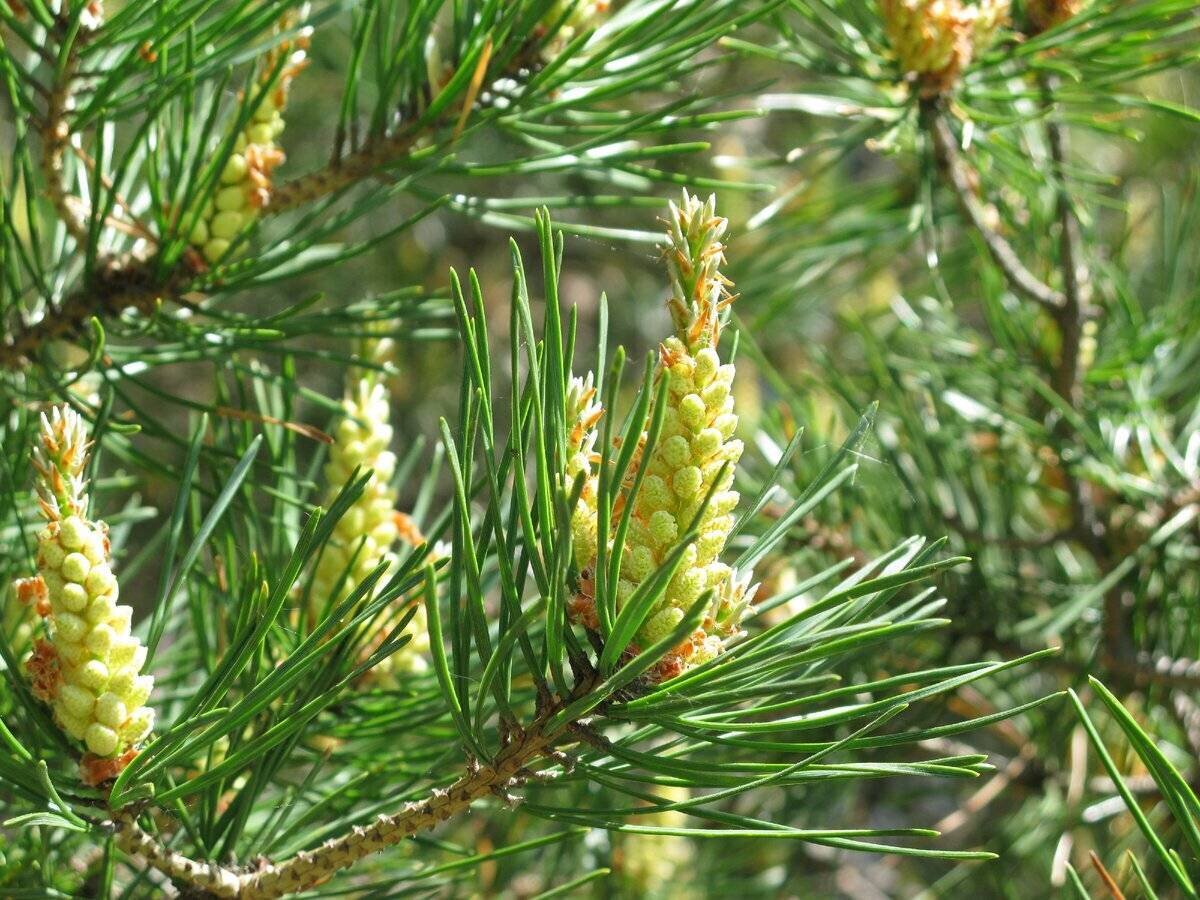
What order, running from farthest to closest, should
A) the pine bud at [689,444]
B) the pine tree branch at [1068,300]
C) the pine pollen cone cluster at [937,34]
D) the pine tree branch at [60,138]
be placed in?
the pine tree branch at [1068,300] → the pine pollen cone cluster at [937,34] → the pine tree branch at [60,138] → the pine bud at [689,444]

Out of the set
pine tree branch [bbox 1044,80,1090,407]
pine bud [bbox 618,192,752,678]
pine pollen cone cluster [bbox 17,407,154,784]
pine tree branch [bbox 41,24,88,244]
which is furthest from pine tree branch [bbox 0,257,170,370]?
pine tree branch [bbox 1044,80,1090,407]

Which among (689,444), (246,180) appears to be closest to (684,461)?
(689,444)

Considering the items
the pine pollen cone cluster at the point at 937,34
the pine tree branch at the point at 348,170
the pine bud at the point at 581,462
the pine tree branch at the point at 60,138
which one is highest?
the pine tree branch at the point at 60,138

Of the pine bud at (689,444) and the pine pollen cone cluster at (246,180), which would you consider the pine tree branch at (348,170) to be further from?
the pine bud at (689,444)

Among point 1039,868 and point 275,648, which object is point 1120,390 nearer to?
point 1039,868

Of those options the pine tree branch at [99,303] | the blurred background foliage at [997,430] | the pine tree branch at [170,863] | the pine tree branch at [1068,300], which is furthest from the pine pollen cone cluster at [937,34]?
the pine tree branch at [170,863]

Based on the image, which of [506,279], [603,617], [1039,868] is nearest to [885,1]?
Result: [603,617]
